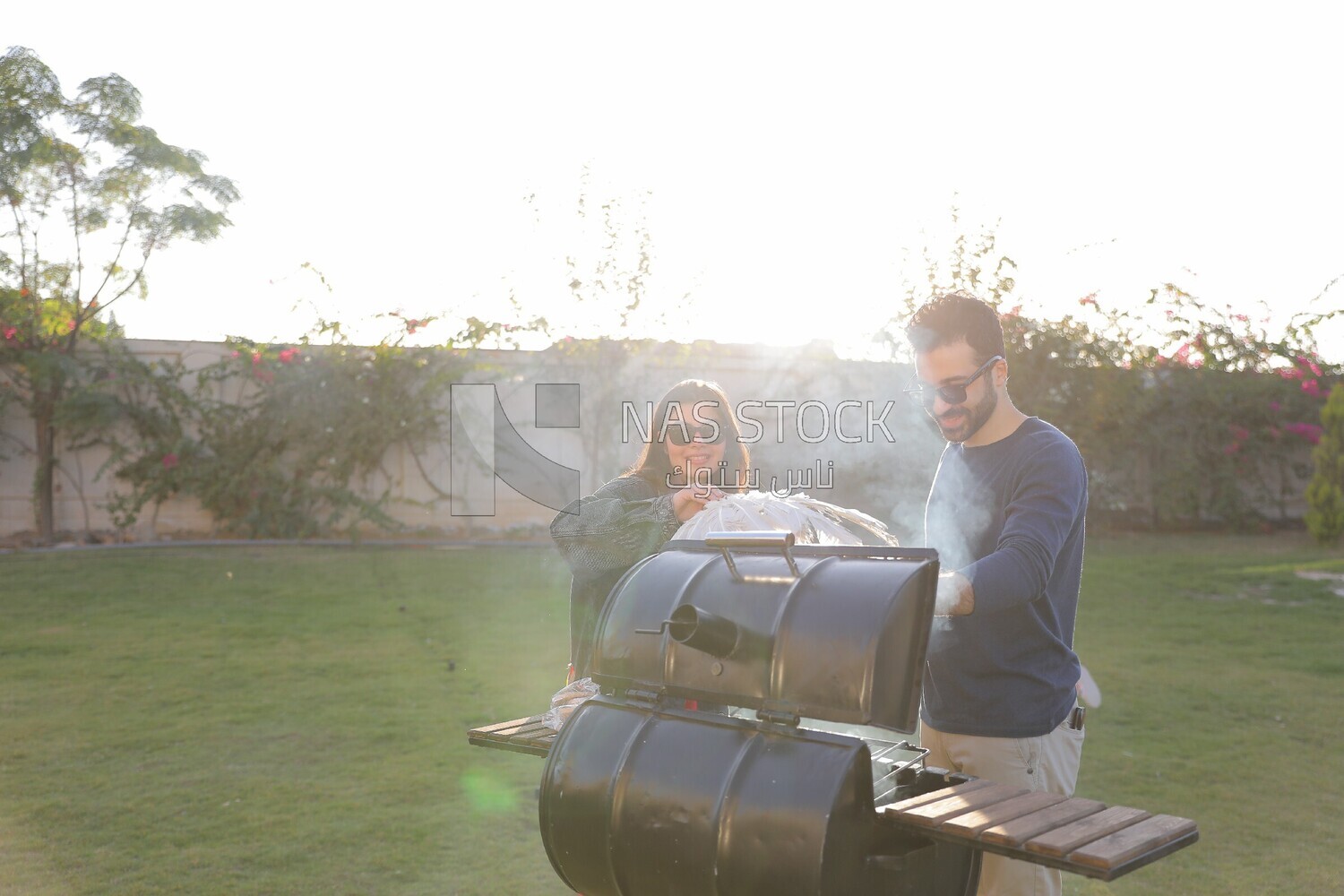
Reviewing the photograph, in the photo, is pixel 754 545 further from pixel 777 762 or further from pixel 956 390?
pixel 956 390

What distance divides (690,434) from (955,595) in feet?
3.29

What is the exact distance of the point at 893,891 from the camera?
1991 mm

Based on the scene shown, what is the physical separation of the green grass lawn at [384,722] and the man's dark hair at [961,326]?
2304 mm

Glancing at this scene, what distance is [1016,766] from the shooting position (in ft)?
8.16

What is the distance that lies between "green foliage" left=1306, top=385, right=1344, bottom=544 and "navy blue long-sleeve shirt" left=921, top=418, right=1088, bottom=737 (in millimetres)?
11720

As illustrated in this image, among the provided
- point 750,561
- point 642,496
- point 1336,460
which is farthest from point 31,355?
point 1336,460

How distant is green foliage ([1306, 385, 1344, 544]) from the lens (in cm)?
1238

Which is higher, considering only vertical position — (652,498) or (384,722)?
(652,498)

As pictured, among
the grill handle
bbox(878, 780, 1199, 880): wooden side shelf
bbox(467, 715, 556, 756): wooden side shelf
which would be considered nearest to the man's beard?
the grill handle

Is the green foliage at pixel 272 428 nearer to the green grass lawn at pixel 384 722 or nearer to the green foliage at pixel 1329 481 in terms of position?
the green grass lawn at pixel 384 722

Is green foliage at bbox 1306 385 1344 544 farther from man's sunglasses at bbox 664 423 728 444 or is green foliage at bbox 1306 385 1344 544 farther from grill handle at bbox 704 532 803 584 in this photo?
grill handle at bbox 704 532 803 584

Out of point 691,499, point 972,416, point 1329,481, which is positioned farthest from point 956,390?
point 1329,481

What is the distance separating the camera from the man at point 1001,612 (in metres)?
2.43

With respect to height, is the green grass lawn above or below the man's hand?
below
